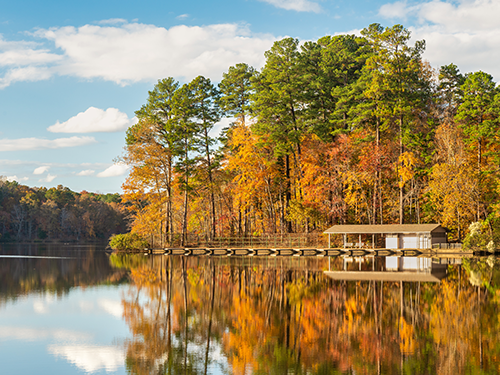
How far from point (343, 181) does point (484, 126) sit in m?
14.8

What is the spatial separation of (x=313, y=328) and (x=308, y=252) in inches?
1418

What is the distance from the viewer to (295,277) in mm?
27969

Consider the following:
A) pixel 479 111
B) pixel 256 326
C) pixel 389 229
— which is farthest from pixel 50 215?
pixel 256 326

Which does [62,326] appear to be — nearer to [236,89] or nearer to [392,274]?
[392,274]

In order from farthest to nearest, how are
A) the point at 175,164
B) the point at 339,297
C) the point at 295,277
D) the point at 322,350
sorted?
the point at 175,164
the point at 295,277
the point at 339,297
the point at 322,350

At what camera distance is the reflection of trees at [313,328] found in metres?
11.0

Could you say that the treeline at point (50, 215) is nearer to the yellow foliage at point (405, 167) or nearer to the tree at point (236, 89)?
the tree at point (236, 89)

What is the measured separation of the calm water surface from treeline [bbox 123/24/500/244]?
87.3 ft

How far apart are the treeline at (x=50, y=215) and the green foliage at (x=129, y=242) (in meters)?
53.3

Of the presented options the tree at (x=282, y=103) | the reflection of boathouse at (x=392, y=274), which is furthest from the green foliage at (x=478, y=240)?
the tree at (x=282, y=103)

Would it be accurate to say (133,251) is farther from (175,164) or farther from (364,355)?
(364,355)

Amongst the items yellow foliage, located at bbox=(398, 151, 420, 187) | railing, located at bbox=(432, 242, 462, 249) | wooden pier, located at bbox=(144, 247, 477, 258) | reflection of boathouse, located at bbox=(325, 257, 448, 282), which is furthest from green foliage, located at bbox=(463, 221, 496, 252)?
reflection of boathouse, located at bbox=(325, 257, 448, 282)

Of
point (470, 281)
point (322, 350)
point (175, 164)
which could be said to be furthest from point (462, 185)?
point (322, 350)

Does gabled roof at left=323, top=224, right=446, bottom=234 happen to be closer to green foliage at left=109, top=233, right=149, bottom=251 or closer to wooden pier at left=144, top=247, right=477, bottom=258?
wooden pier at left=144, top=247, right=477, bottom=258
